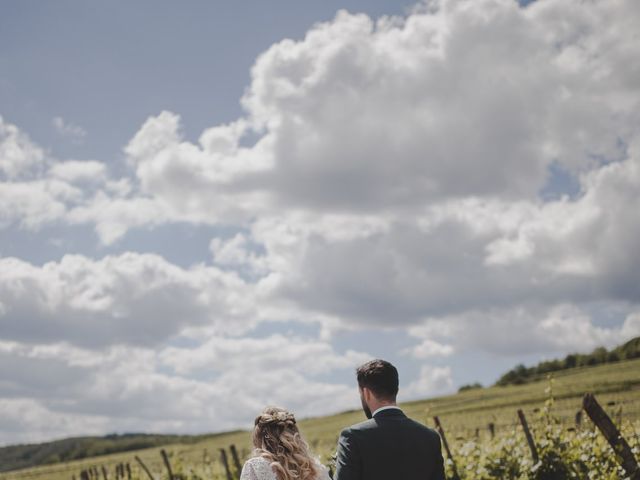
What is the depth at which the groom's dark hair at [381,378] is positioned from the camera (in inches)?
188

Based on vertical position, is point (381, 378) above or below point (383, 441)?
above

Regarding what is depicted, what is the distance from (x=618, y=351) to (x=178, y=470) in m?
82.2

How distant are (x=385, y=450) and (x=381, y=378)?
487mm

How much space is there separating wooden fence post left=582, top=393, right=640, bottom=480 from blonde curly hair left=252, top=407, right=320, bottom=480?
4.81 metres

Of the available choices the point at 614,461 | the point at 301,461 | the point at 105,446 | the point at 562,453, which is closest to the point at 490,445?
the point at 562,453

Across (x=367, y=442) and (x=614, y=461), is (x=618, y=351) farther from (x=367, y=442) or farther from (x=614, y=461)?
(x=367, y=442)

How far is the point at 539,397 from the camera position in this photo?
47.5 m

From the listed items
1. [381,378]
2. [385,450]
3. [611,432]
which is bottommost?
[611,432]

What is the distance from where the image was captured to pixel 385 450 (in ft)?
15.5

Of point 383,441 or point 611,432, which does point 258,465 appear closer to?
point 383,441

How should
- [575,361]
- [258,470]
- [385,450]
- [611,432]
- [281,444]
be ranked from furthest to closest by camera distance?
[575,361], [611,432], [281,444], [258,470], [385,450]

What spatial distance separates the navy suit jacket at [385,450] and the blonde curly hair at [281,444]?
569mm

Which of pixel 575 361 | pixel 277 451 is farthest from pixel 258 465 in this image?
pixel 575 361

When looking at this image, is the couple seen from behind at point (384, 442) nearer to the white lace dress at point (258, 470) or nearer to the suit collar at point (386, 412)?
the suit collar at point (386, 412)
